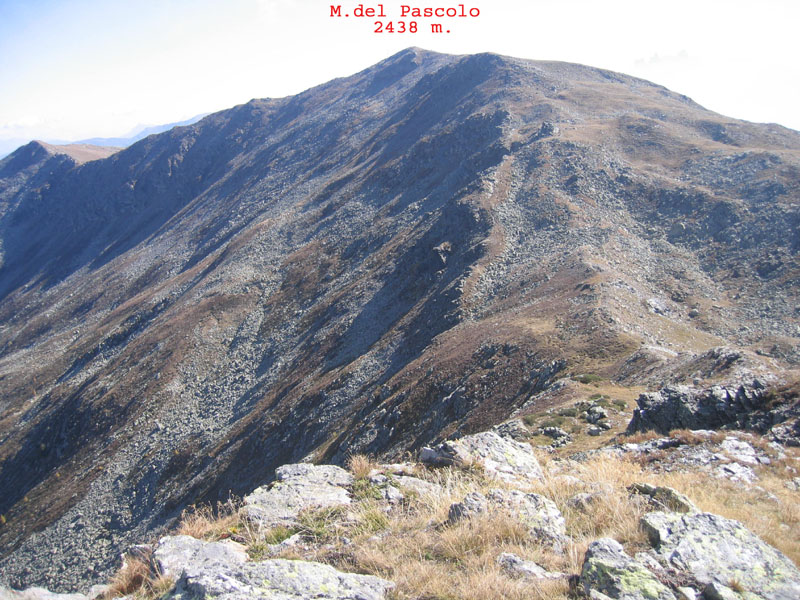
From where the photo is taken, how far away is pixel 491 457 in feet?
37.3

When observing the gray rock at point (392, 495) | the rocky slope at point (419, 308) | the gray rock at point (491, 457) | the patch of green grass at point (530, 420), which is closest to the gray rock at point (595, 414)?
the patch of green grass at point (530, 420)

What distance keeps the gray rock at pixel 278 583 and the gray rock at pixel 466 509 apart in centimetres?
177

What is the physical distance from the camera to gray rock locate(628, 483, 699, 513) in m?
7.55

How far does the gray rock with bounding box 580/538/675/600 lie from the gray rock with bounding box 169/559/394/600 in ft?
8.61

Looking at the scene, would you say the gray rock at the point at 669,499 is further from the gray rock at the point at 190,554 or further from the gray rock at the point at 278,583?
the gray rock at the point at 190,554

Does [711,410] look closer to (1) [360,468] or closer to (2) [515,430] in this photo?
(2) [515,430]

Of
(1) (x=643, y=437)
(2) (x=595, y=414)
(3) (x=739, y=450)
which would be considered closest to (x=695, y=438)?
(3) (x=739, y=450)

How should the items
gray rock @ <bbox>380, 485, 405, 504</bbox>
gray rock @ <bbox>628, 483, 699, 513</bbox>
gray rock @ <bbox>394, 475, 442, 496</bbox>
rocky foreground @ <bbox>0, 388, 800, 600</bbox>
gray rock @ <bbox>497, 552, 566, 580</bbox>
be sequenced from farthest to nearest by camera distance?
gray rock @ <bbox>394, 475, 442, 496</bbox>
gray rock @ <bbox>380, 485, 405, 504</bbox>
gray rock @ <bbox>628, 483, 699, 513</bbox>
gray rock @ <bbox>497, 552, 566, 580</bbox>
rocky foreground @ <bbox>0, 388, 800, 600</bbox>

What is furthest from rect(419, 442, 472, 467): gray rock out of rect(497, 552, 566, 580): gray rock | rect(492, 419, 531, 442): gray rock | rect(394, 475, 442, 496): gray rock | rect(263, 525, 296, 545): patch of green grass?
rect(492, 419, 531, 442): gray rock

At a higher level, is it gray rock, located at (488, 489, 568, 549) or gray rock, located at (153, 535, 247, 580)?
gray rock, located at (488, 489, 568, 549)

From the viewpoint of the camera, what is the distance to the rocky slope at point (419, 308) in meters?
34.0

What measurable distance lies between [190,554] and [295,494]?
9.42 feet

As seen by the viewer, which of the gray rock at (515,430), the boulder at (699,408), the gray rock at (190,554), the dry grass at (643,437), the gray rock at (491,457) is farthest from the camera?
the gray rock at (515,430)

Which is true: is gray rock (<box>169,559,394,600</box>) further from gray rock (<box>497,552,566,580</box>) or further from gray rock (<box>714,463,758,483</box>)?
gray rock (<box>714,463,758,483</box>)
